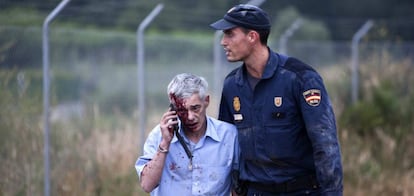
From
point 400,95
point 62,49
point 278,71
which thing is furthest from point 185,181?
point 400,95

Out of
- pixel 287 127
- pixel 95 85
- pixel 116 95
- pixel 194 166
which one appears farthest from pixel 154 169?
pixel 116 95

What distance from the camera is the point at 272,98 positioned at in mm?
4871

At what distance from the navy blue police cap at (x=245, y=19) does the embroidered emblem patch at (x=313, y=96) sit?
485 millimetres

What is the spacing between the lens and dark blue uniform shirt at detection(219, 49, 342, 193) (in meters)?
4.75

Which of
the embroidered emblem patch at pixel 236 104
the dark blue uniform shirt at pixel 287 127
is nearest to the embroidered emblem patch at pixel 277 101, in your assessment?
the dark blue uniform shirt at pixel 287 127

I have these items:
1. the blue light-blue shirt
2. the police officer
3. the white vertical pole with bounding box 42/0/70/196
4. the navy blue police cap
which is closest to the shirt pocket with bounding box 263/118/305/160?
the police officer

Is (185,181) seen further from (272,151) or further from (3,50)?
(3,50)

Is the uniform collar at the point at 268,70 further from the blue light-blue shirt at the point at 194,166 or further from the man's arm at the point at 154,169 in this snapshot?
the man's arm at the point at 154,169

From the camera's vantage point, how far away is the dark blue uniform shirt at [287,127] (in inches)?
187

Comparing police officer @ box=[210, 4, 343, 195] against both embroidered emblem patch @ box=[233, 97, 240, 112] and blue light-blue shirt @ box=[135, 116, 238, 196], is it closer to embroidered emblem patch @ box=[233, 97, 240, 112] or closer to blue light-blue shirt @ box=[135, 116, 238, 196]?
embroidered emblem patch @ box=[233, 97, 240, 112]

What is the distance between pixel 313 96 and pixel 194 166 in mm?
782

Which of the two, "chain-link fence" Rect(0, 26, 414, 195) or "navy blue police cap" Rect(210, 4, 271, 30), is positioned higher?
"navy blue police cap" Rect(210, 4, 271, 30)

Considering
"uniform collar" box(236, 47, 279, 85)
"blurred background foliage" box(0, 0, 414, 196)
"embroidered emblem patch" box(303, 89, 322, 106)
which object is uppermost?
"uniform collar" box(236, 47, 279, 85)

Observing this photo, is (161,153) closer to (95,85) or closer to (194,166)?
(194,166)
